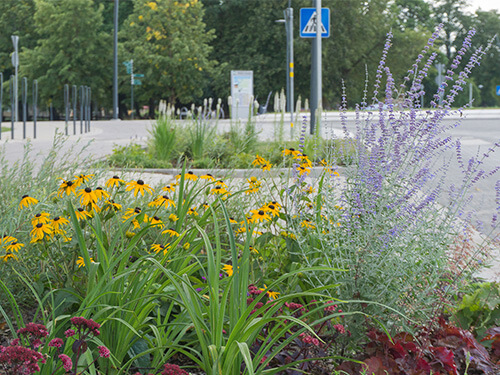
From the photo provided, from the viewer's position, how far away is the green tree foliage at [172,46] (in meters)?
38.0

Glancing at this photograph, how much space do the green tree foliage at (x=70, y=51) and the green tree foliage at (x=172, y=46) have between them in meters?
1.80

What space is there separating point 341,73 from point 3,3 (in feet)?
83.1

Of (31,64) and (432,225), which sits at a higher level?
(31,64)

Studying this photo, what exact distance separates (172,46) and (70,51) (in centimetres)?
670

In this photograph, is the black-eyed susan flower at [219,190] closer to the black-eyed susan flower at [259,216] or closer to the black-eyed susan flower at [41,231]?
the black-eyed susan flower at [259,216]

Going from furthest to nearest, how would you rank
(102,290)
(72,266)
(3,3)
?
1. (3,3)
2. (72,266)
3. (102,290)

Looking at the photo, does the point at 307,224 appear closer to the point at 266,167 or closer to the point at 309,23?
the point at 266,167

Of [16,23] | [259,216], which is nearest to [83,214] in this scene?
[259,216]

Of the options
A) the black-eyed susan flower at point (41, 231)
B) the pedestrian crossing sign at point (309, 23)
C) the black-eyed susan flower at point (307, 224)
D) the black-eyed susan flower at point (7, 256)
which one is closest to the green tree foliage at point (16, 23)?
the pedestrian crossing sign at point (309, 23)

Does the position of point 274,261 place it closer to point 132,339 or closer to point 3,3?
point 132,339

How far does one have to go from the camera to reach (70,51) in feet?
128

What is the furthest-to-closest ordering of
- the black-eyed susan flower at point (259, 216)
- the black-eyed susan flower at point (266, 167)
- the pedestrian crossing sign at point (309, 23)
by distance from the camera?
1. the pedestrian crossing sign at point (309, 23)
2. the black-eyed susan flower at point (266, 167)
3. the black-eyed susan flower at point (259, 216)

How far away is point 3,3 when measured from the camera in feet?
150

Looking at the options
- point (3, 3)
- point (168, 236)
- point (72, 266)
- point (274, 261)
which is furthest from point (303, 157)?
point (3, 3)
